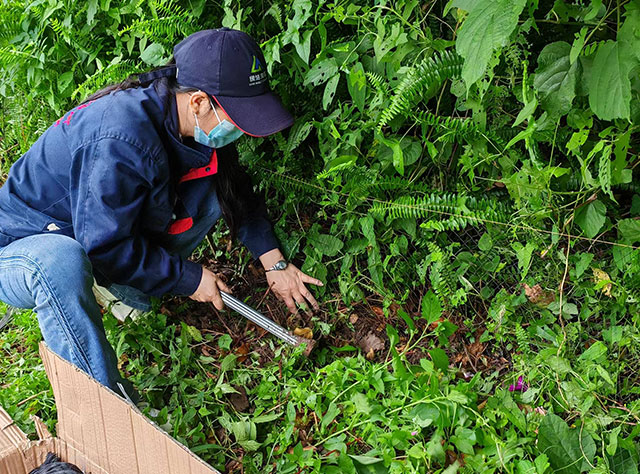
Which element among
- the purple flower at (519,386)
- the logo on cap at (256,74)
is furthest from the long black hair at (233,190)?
the purple flower at (519,386)

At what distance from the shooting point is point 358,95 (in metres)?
2.33

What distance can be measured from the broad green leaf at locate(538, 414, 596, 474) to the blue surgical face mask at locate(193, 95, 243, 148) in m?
1.52

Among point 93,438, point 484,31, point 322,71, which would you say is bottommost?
point 93,438

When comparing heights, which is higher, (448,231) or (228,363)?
(448,231)

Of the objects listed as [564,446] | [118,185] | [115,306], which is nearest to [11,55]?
[115,306]

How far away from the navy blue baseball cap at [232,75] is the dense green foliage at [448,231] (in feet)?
0.52

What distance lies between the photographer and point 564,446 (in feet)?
6.45

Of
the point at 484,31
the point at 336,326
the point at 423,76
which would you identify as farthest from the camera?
the point at 336,326

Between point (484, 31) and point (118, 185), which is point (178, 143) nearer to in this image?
point (118, 185)

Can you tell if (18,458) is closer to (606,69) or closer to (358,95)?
(358,95)

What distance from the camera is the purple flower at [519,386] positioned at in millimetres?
2279

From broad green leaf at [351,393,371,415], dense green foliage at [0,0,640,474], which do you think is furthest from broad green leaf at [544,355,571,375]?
broad green leaf at [351,393,371,415]

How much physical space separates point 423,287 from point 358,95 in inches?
34.9

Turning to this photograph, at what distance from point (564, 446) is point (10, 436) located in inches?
68.1
